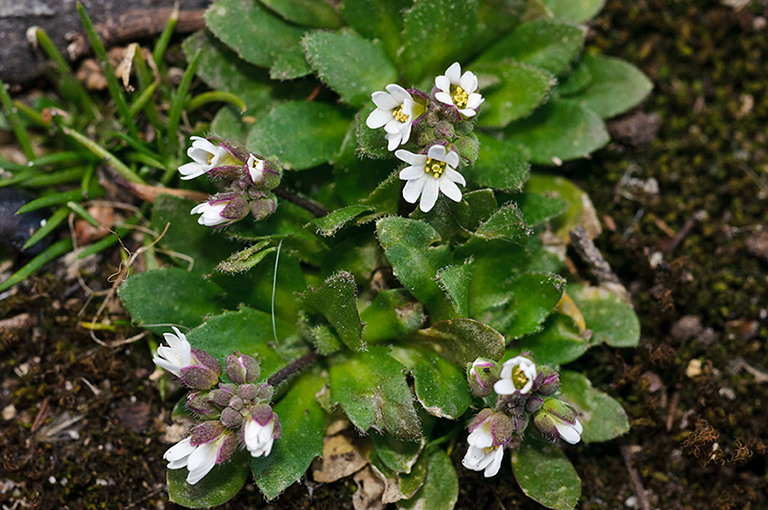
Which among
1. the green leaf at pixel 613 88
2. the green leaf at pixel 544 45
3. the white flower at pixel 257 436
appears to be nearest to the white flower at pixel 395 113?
the green leaf at pixel 544 45

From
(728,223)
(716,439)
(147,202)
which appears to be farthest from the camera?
(728,223)

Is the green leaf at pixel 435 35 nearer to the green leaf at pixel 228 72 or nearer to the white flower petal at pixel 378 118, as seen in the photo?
the white flower petal at pixel 378 118

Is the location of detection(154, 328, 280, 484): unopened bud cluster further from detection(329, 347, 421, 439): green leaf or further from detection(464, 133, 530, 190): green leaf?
detection(464, 133, 530, 190): green leaf

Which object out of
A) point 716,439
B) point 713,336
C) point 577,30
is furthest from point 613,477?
point 577,30

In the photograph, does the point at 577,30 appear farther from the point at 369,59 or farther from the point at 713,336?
the point at 713,336

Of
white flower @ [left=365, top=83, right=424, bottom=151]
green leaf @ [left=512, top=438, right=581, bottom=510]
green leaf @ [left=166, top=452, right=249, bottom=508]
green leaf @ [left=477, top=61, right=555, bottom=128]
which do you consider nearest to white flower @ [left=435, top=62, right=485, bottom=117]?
white flower @ [left=365, top=83, right=424, bottom=151]
